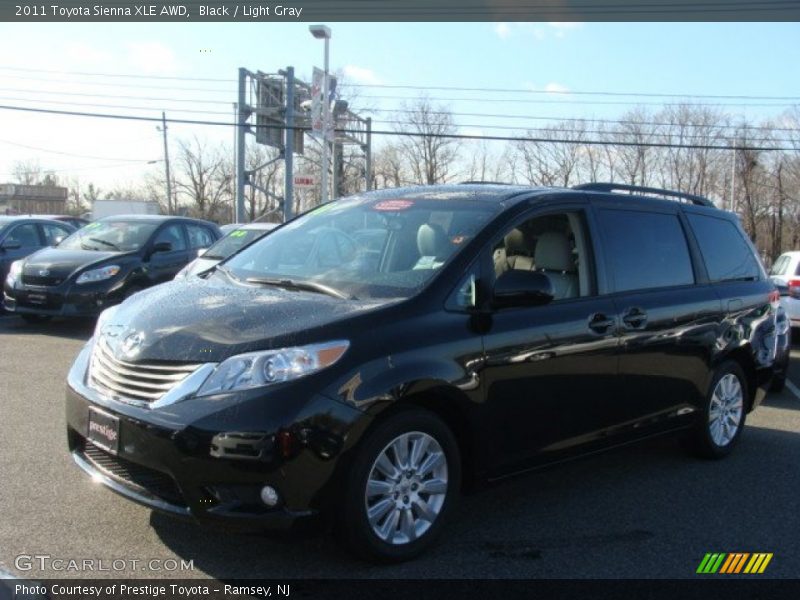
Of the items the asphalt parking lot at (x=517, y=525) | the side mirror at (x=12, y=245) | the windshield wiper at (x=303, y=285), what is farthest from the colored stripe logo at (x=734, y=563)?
the side mirror at (x=12, y=245)

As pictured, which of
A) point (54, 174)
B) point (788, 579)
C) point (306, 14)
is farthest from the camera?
point (54, 174)

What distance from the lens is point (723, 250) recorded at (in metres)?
5.94

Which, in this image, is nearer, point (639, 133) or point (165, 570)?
point (165, 570)

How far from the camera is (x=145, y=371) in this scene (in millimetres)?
3414

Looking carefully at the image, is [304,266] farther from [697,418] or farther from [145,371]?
[697,418]

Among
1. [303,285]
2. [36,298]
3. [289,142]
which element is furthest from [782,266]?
[289,142]

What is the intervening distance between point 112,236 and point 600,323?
9000mm

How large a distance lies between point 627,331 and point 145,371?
286 cm

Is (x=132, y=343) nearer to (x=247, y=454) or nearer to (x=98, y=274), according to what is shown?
(x=247, y=454)

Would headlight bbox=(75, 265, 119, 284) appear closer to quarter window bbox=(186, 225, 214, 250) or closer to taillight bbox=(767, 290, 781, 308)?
quarter window bbox=(186, 225, 214, 250)

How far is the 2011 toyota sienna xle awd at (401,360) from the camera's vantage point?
3.20 m

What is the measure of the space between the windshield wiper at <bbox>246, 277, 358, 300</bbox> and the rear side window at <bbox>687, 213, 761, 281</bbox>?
3117mm

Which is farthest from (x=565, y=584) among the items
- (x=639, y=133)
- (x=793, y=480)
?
(x=639, y=133)

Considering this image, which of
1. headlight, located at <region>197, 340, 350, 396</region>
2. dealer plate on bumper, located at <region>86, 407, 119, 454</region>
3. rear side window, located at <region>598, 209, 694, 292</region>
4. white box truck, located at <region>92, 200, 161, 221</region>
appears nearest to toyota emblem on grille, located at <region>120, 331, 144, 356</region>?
dealer plate on bumper, located at <region>86, 407, 119, 454</region>
